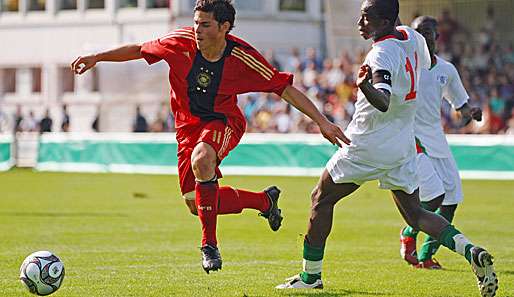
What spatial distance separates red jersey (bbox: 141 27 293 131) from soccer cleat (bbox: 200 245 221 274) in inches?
43.4

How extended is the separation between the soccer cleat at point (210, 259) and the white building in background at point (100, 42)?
31.4 meters

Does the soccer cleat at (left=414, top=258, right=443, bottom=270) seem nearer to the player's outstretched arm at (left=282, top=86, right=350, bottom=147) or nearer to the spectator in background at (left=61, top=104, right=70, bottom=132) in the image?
the player's outstretched arm at (left=282, top=86, right=350, bottom=147)

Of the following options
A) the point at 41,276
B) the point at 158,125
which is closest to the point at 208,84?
the point at 41,276

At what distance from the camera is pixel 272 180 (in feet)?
88.3

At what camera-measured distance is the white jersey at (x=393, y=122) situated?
8.61 metres

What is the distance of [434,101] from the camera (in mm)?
11094

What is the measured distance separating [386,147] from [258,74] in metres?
1.18

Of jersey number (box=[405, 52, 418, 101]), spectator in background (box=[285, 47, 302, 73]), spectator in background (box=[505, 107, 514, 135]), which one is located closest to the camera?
→ jersey number (box=[405, 52, 418, 101])

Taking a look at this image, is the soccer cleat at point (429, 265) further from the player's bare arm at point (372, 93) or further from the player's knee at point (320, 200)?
the player's bare arm at point (372, 93)

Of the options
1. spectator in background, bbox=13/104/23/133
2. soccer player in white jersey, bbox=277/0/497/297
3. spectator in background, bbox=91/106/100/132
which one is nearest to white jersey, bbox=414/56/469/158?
soccer player in white jersey, bbox=277/0/497/297

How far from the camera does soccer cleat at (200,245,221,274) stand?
8.84 meters

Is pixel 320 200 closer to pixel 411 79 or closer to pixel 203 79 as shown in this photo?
pixel 411 79

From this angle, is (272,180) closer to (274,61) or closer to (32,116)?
(274,61)

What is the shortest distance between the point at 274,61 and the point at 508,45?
712 cm
